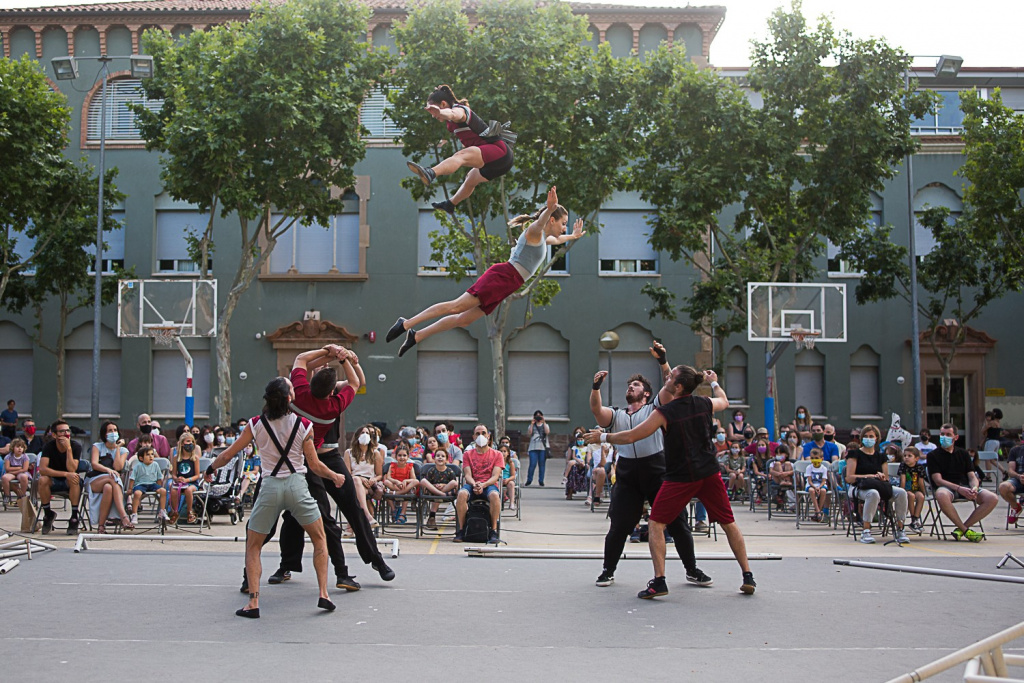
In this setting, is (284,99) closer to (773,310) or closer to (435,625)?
(773,310)

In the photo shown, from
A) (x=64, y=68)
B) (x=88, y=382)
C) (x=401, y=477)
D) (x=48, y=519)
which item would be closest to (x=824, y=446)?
(x=401, y=477)

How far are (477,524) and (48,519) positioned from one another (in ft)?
19.1

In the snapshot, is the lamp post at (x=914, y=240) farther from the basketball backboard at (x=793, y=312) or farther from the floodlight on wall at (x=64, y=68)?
the floodlight on wall at (x=64, y=68)

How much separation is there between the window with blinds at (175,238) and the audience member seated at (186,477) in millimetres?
17704

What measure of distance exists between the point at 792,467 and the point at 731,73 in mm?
18770

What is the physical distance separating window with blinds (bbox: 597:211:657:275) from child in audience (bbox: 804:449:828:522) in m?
15.8

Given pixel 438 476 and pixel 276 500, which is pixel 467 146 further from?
pixel 438 476

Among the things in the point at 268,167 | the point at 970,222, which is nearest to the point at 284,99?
the point at 268,167

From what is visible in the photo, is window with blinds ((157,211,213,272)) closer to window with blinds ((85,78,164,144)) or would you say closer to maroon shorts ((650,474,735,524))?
window with blinds ((85,78,164,144))

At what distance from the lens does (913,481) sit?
14.7m

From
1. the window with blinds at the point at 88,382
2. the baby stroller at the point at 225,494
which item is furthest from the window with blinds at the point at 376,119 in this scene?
the baby stroller at the point at 225,494

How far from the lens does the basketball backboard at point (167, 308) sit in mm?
21922

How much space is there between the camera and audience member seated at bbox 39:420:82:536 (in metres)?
13.7

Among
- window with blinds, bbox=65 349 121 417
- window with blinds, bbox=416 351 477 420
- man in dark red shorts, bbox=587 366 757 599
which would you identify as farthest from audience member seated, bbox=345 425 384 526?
window with blinds, bbox=65 349 121 417
